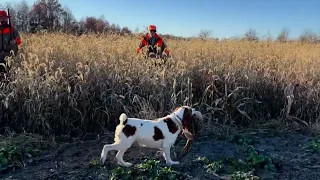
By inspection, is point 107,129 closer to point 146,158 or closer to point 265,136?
point 146,158

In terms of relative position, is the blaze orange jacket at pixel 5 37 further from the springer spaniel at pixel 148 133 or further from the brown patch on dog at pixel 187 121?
the brown patch on dog at pixel 187 121

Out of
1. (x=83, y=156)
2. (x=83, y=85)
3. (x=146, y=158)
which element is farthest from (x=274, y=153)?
(x=83, y=85)

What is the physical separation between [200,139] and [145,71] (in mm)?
1619

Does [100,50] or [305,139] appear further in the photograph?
[100,50]

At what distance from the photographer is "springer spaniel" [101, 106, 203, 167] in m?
3.79


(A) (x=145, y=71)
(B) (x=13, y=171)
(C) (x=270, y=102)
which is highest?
(A) (x=145, y=71)

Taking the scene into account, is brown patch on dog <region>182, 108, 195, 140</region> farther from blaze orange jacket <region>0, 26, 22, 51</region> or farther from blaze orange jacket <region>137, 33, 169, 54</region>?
blaze orange jacket <region>0, 26, 22, 51</region>

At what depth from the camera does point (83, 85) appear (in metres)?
5.46

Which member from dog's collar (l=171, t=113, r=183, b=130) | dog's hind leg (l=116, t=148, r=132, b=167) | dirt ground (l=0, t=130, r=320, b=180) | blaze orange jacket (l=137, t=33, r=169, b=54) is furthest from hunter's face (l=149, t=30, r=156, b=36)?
dog's hind leg (l=116, t=148, r=132, b=167)

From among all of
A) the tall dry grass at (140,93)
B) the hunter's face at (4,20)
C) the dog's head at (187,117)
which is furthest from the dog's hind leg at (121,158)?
the hunter's face at (4,20)

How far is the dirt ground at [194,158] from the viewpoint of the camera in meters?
3.78

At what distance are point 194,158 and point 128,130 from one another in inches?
35.7

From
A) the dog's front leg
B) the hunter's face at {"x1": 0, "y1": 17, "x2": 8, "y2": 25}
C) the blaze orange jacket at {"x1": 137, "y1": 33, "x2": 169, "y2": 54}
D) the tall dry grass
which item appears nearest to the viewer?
the dog's front leg

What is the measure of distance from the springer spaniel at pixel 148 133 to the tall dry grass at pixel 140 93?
3.48ft
